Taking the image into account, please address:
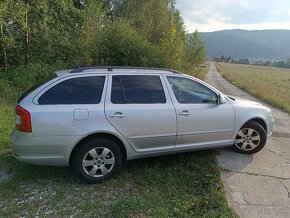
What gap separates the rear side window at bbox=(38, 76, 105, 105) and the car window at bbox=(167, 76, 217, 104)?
1.22m

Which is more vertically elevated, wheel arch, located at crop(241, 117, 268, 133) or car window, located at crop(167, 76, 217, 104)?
car window, located at crop(167, 76, 217, 104)

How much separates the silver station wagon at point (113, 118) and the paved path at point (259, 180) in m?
0.52

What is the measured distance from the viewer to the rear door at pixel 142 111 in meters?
4.40

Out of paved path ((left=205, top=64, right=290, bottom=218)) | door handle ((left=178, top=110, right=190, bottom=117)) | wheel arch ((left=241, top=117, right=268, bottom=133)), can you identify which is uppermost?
door handle ((left=178, top=110, right=190, bottom=117))

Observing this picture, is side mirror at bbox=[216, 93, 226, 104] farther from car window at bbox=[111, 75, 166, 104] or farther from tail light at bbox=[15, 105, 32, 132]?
tail light at bbox=[15, 105, 32, 132]

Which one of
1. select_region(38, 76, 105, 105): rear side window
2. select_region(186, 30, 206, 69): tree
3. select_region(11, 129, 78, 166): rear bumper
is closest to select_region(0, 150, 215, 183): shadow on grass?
select_region(11, 129, 78, 166): rear bumper

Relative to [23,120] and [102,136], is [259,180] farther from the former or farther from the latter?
[23,120]

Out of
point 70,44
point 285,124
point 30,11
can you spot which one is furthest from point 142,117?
point 70,44

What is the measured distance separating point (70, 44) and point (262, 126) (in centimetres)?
1042

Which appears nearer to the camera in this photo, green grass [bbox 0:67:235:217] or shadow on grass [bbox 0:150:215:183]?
green grass [bbox 0:67:235:217]

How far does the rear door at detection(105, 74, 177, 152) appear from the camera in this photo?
440 cm

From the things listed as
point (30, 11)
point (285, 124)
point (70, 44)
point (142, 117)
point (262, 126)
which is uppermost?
point (30, 11)

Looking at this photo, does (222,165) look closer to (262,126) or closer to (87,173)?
(262,126)

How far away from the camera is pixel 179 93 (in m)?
4.96
